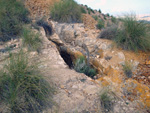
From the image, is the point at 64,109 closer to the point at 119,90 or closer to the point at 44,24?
the point at 119,90

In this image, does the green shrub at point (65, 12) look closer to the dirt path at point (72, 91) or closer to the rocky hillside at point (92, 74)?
the rocky hillside at point (92, 74)

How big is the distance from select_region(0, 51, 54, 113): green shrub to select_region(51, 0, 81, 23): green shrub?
15.3 feet

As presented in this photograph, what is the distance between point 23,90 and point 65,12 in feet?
17.4

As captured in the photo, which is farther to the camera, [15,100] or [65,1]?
[65,1]

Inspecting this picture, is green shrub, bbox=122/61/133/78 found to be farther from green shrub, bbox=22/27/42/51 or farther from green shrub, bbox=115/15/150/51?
green shrub, bbox=22/27/42/51

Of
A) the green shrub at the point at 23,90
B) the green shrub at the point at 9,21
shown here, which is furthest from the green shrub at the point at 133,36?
the green shrub at the point at 9,21

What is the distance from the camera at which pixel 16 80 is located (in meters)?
2.18

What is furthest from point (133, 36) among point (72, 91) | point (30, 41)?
point (30, 41)

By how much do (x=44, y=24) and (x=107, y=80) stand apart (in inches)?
164

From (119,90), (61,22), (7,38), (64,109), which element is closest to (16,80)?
(64,109)

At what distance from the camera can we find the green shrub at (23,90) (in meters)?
1.99

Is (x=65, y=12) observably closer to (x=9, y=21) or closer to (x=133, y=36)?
(x=9, y=21)

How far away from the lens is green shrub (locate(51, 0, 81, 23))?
21.7ft

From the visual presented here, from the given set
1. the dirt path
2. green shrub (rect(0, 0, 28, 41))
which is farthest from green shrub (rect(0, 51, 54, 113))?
green shrub (rect(0, 0, 28, 41))
